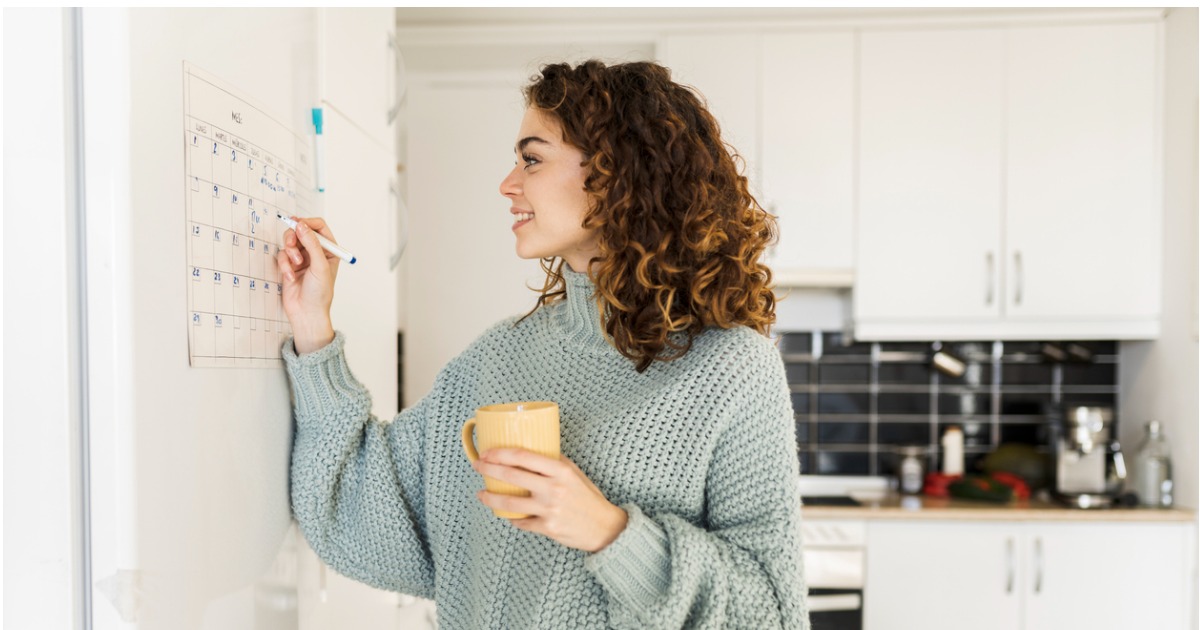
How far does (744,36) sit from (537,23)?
66 cm

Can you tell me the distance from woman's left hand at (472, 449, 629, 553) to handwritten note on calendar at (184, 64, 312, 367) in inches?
11.3

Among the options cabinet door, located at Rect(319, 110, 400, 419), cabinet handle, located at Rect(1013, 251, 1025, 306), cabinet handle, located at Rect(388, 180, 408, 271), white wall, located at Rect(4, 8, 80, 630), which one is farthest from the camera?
cabinet handle, located at Rect(1013, 251, 1025, 306)

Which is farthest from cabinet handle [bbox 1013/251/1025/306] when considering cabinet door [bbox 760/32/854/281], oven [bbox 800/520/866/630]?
oven [bbox 800/520/866/630]

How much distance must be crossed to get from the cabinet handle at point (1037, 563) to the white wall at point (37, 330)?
99.9 inches

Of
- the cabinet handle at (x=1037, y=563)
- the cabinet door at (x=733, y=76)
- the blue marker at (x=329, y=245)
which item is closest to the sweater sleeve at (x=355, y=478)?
the blue marker at (x=329, y=245)

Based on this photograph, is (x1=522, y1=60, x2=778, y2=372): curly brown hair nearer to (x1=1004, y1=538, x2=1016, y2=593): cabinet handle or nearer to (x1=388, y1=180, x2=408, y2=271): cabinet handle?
(x1=388, y1=180, x2=408, y2=271): cabinet handle

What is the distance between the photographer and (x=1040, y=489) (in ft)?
9.66

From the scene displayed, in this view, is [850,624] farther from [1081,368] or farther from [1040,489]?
[1081,368]

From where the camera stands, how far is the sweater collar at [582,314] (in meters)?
1.16

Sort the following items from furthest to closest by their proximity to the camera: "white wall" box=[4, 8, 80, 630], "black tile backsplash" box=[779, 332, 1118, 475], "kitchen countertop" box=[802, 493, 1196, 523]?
"black tile backsplash" box=[779, 332, 1118, 475], "kitchen countertop" box=[802, 493, 1196, 523], "white wall" box=[4, 8, 80, 630]

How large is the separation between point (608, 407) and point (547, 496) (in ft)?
0.80

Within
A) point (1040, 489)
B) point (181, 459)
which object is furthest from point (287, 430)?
point (1040, 489)

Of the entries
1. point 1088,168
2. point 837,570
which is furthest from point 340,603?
point 1088,168

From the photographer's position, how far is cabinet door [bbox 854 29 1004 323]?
279cm
